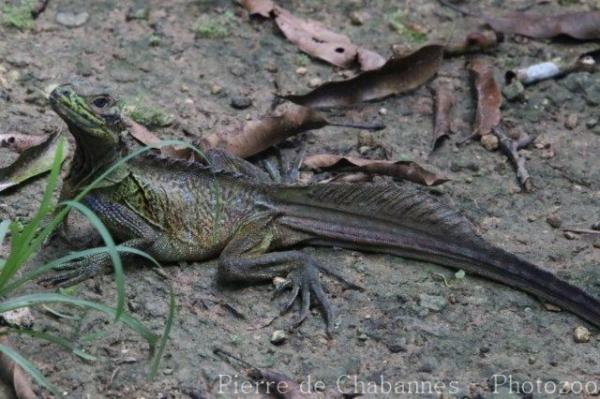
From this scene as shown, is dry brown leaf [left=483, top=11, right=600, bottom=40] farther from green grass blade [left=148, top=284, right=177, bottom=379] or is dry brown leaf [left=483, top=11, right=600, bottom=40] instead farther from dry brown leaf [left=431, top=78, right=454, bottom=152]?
green grass blade [left=148, top=284, right=177, bottom=379]

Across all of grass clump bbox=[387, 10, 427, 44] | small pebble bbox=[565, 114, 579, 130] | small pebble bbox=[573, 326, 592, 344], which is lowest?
small pebble bbox=[565, 114, 579, 130]

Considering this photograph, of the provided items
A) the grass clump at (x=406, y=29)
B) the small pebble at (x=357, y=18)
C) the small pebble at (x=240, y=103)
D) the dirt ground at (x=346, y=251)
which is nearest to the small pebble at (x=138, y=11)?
the dirt ground at (x=346, y=251)

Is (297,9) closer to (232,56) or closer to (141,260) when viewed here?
(232,56)

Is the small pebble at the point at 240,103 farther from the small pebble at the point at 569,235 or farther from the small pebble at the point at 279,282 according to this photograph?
the small pebble at the point at 569,235

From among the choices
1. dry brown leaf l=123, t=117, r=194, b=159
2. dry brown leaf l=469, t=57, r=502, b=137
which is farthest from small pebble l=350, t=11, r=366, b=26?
dry brown leaf l=123, t=117, r=194, b=159

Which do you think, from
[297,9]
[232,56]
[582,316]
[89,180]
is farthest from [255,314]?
[297,9]

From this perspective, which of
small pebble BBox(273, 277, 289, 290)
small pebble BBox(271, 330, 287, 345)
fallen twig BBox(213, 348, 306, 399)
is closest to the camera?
fallen twig BBox(213, 348, 306, 399)

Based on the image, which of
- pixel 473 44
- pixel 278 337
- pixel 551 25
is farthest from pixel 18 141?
pixel 551 25
